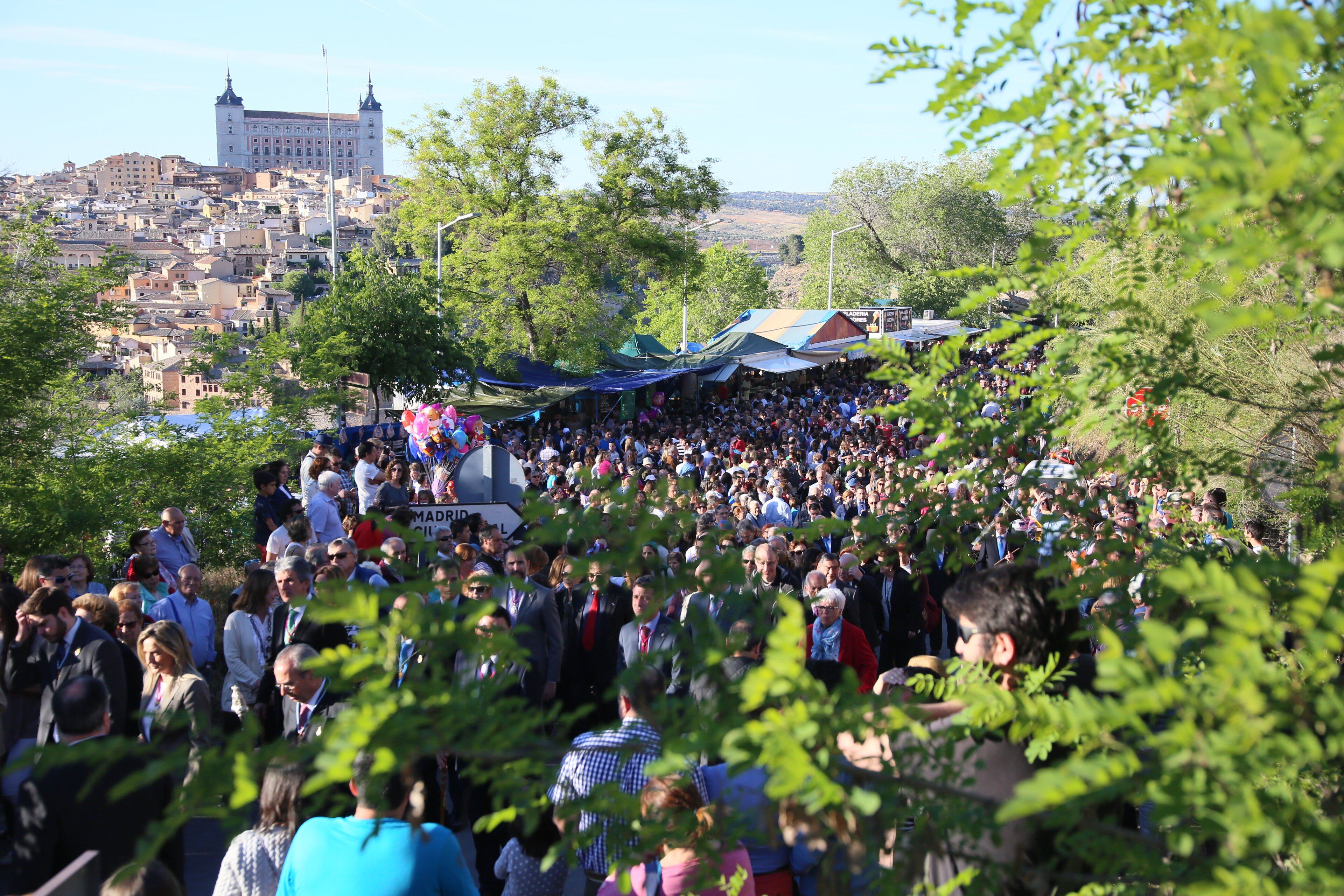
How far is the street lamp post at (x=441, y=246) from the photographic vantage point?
26125 mm

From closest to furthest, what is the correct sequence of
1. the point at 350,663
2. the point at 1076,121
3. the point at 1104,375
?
the point at 350,663
the point at 1076,121
the point at 1104,375

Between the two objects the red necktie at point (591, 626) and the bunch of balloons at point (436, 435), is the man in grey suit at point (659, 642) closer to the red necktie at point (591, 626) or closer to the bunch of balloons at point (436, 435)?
the red necktie at point (591, 626)

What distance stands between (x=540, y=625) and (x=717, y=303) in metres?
66.1

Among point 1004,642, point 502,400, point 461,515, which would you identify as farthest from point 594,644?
point 502,400

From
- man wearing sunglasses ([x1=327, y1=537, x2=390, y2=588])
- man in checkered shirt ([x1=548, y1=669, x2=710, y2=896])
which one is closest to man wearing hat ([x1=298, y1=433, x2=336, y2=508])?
man wearing sunglasses ([x1=327, y1=537, x2=390, y2=588])

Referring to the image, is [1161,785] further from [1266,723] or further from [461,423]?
[461,423]

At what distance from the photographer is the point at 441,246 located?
→ 28.1m

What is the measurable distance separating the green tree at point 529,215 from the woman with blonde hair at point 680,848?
92.7ft

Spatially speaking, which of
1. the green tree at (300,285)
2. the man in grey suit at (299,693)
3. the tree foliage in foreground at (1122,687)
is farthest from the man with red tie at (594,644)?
the green tree at (300,285)

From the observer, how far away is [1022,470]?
2920mm

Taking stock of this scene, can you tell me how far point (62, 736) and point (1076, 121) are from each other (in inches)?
159

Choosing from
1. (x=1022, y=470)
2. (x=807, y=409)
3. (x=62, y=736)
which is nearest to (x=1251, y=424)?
(x=1022, y=470)

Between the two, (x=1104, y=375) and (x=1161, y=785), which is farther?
(x=1104, y=375)

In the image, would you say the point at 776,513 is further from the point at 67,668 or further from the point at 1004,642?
the point at 1004,642
